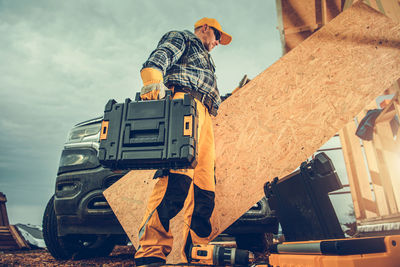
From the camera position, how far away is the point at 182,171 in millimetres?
1734

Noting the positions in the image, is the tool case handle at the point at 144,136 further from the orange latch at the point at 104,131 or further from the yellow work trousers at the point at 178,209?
the yellow work trousers at the point at 178,209

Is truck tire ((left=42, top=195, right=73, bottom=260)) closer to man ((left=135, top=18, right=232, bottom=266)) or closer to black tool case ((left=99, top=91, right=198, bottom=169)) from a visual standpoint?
man ((left=135, top=18, right=232, bottom=266))

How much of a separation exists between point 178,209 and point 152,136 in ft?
1.90

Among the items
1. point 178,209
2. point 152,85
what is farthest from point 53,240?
point 152,85

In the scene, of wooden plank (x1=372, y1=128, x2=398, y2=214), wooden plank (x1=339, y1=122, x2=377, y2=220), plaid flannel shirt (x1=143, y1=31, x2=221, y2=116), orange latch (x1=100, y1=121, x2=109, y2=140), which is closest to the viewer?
orange latch (x1=100, y1=121, x2=109, y2=140)

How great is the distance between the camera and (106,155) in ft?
5.03

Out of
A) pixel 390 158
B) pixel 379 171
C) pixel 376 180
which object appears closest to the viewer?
pixel 390 158

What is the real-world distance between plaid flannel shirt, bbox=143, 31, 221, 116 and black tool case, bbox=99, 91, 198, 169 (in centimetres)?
42

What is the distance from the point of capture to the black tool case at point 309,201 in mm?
1437

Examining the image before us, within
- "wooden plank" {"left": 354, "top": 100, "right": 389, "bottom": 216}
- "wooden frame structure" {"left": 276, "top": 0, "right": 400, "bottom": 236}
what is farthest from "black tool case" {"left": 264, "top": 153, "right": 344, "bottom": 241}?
"wooden plank" {"left": 354, "top": 100, "right": 389, "bottom": 216}

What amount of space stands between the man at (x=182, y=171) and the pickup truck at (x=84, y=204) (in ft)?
2.22

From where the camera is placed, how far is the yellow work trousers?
165 cm

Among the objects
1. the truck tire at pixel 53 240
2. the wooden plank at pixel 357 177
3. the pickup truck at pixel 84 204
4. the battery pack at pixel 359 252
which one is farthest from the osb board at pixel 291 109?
the wooden plank at pixel 357 177

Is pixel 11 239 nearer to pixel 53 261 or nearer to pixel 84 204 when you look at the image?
pixel 53 261
